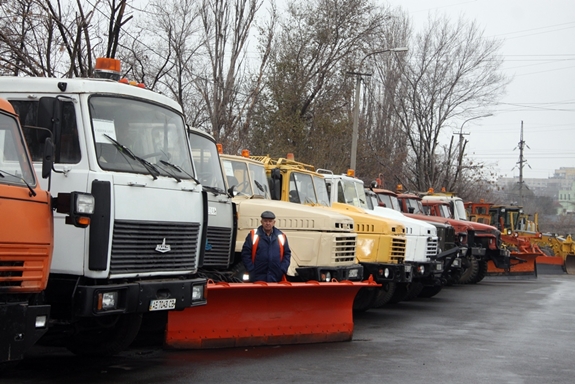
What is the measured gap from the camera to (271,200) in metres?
12.2

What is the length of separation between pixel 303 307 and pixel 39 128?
4.67 metres

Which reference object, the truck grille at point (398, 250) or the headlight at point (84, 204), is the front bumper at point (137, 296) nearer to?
the headlight at point (84, 204)

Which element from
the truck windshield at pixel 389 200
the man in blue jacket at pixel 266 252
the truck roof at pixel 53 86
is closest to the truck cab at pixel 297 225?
the man in blue jacket at pixel 266 252

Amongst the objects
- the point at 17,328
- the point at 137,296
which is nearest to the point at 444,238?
the point at 137,296

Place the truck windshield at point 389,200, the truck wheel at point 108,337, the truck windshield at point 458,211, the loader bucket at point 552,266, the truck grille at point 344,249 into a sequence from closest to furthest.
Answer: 1. the truck wheel at point 108,337
2. the truck grille at point 344,249
3. the truck windshield at point 389,200
4. the truck windshield at point 458,211
5. the loader bucket at point 552,266

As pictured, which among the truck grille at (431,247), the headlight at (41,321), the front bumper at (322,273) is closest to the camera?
the headlight at (41,321)

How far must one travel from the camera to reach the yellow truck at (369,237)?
13469 millimetres

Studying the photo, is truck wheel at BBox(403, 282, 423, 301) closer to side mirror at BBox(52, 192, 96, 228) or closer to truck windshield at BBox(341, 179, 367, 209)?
truck windshield at BBox(341, 179, 367, 209)

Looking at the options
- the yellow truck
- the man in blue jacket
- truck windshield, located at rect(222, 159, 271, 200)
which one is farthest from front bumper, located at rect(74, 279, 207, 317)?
the yellow truck

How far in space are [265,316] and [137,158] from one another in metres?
3.08

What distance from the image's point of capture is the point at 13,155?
21.6ft

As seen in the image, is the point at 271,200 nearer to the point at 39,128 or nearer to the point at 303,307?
the point at 303,307

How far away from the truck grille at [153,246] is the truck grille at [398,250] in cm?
663

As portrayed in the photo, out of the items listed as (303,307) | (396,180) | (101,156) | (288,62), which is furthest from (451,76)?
(101,156)
